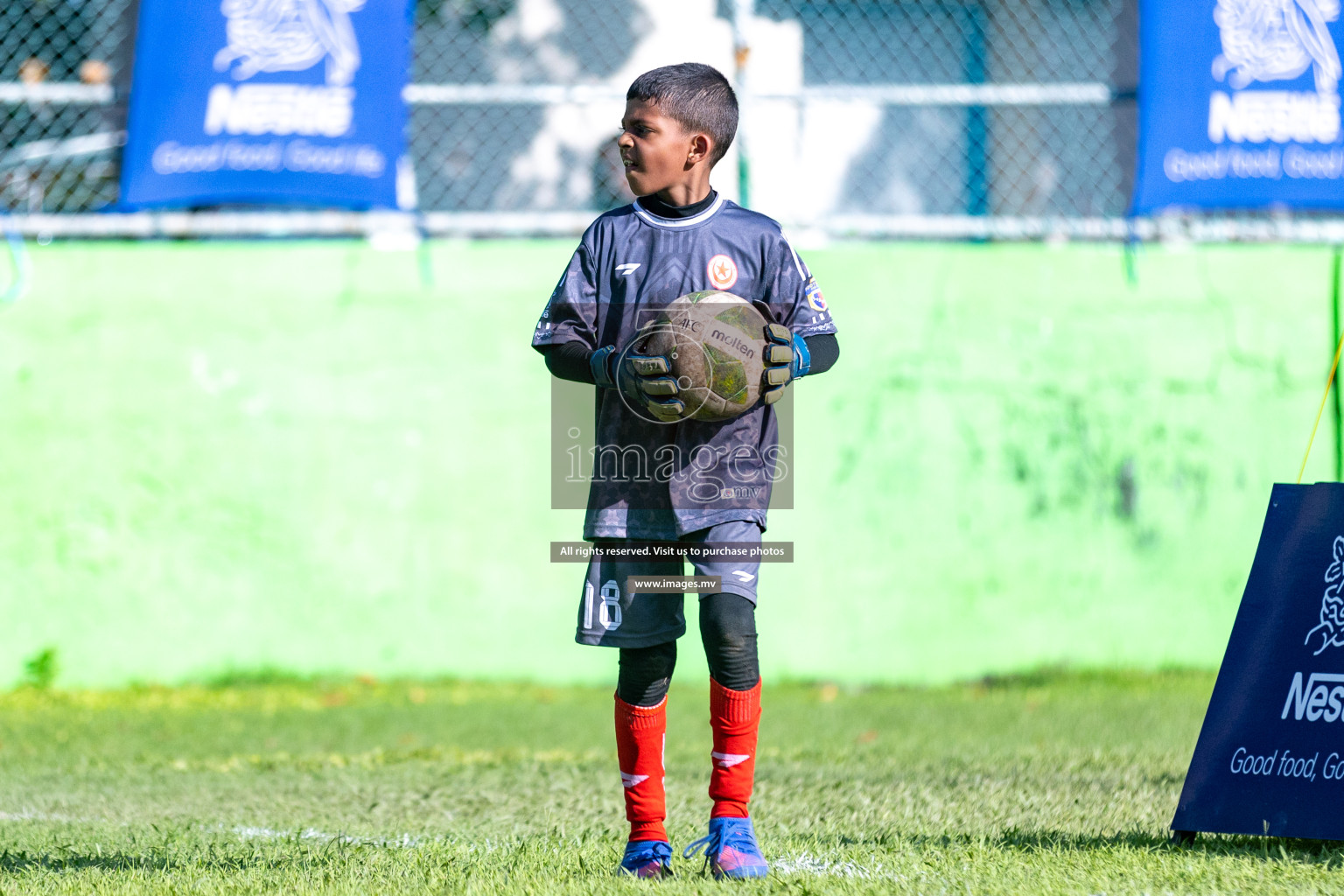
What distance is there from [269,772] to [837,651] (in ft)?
9.93

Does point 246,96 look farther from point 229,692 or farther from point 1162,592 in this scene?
point 1162,592

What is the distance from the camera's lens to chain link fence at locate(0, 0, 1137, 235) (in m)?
7.19

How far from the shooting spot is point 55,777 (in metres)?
5.13

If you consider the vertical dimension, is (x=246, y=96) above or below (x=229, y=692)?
above

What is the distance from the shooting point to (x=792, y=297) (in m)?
3.53

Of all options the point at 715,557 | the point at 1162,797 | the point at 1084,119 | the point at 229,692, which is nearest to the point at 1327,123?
the point at 1084,119

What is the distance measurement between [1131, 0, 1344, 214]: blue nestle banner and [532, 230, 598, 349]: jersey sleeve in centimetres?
446

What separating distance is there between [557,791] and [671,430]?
6.14 feet

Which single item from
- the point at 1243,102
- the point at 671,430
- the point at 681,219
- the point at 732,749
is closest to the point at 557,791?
the point at 732,749

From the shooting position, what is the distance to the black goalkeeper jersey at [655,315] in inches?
133

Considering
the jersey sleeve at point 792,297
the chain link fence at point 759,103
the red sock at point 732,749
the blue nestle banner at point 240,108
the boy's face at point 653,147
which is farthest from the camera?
the chain link fence at point 759,103

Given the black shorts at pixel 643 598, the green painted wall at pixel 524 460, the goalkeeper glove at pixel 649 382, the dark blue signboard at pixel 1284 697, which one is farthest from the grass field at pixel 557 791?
the goalkeeper glove at pixel 649 382

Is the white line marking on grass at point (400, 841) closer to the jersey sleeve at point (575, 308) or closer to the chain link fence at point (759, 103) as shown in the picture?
the jersey sleeve at point (575, 308)

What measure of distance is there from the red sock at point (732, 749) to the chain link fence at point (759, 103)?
165 inches
